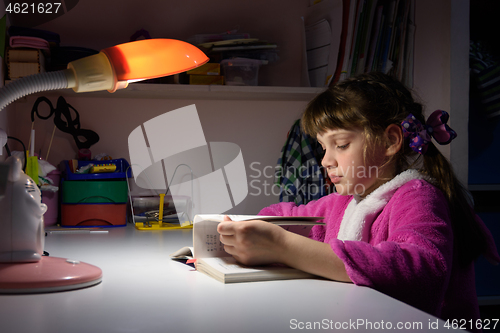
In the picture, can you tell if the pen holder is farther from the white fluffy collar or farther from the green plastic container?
the white fluffy collar

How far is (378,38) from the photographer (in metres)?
1.79

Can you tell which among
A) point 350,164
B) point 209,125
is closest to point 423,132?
point 350,164

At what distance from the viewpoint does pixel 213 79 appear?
5.85 feet

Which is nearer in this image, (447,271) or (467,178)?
(447,271)

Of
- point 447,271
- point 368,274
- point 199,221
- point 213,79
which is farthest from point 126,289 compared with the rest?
point 213,79

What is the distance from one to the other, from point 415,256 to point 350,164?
350mm

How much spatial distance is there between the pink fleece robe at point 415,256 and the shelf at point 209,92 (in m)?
0.98

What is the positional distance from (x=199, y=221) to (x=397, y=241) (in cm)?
39

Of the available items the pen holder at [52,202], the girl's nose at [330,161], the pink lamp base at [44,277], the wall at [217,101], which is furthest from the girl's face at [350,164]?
the pen holder at [52,202]

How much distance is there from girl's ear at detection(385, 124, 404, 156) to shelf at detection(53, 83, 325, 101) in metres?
0.84

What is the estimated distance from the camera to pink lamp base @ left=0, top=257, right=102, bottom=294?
25.0 inches

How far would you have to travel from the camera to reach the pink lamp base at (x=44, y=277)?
635 mm

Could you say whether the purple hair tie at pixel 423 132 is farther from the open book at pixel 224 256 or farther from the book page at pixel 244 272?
the book page at pixel 244 272

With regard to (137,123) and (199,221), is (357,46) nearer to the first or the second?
(137,123)
